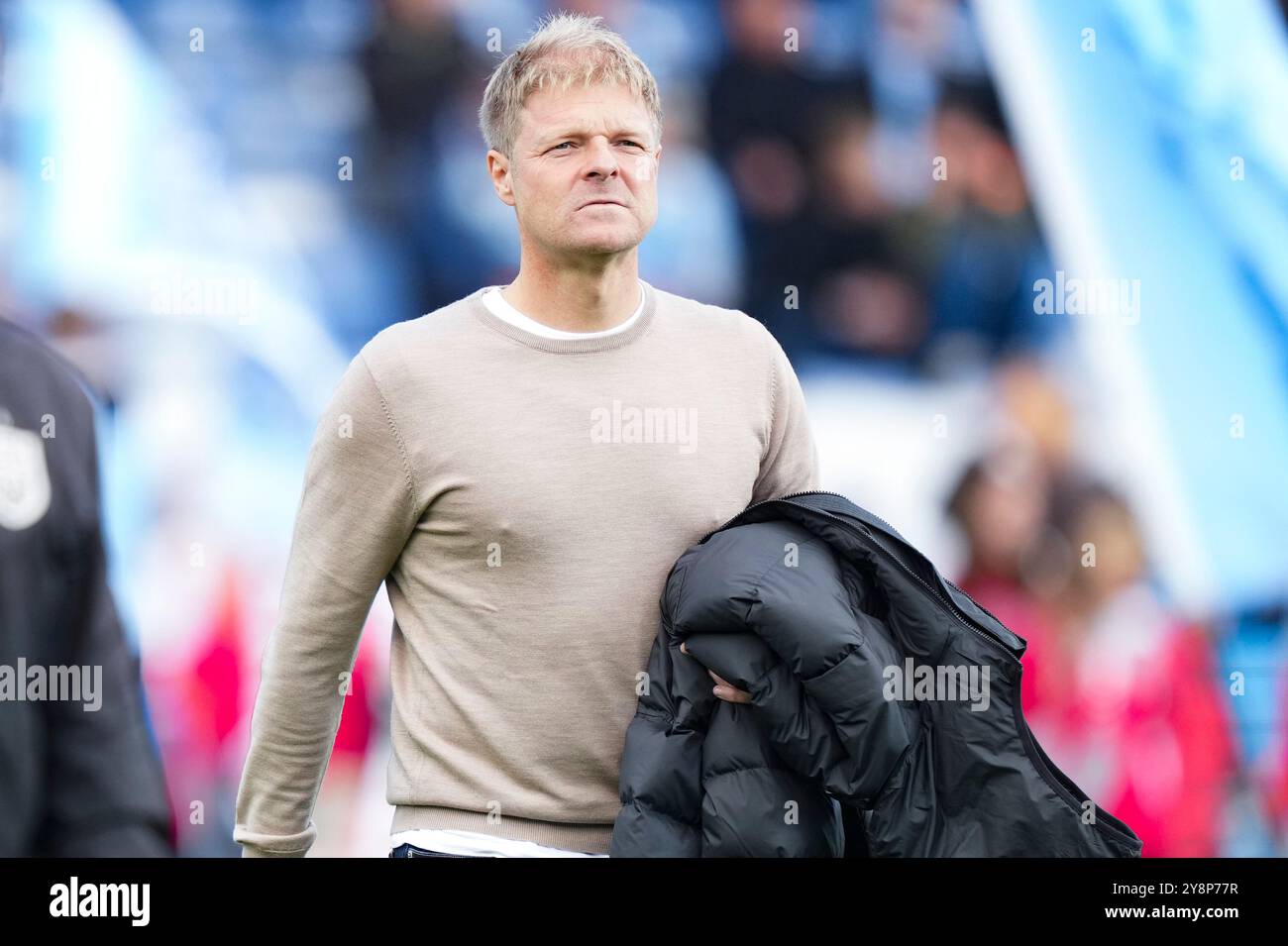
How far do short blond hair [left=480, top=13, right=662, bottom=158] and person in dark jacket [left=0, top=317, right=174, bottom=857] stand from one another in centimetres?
82

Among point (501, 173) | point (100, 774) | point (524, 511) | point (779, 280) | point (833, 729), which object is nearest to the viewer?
point (100, 774)

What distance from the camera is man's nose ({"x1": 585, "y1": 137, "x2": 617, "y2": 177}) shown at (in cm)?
187

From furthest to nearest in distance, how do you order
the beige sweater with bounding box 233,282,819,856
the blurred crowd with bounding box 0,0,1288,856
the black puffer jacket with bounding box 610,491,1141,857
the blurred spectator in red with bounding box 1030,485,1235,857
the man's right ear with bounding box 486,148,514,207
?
the blurred spectator in red with bounding box 1030,485,1235,857, the blurred crowd with bounding box 0,0,1288,856, the man's right ear with bounding box 486,148,514,207, the beige sweater with bounding box 233,282,819,856, the black puffer jacket with bounding box 610,491,1141,857

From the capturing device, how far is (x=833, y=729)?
173cm

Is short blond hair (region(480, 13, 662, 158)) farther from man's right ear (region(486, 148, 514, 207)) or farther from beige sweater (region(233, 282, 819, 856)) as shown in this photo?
beige sweater (region(233, 282, 819, 856))

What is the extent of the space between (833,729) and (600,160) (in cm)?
86

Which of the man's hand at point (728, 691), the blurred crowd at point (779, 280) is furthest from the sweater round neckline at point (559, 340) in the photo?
the blurred crowd at point (779, 280)

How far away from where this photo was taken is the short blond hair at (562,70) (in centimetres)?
193

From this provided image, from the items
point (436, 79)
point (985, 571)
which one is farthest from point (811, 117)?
point (985, 571)

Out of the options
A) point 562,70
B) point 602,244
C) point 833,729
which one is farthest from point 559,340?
point 833,729

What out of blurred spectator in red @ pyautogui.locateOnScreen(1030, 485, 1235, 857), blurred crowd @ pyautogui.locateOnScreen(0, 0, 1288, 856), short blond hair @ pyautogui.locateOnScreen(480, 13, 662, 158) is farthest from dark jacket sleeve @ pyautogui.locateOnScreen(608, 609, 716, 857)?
blurred spectator in red @ pyautogui.locateOnScreen(1030, 485, 1235, 857)

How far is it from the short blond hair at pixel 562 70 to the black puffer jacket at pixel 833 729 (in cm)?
69

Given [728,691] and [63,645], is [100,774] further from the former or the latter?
[728,691]

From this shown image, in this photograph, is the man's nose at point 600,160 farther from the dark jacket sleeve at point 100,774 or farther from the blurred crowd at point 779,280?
the blurred crowd at point 779,280
